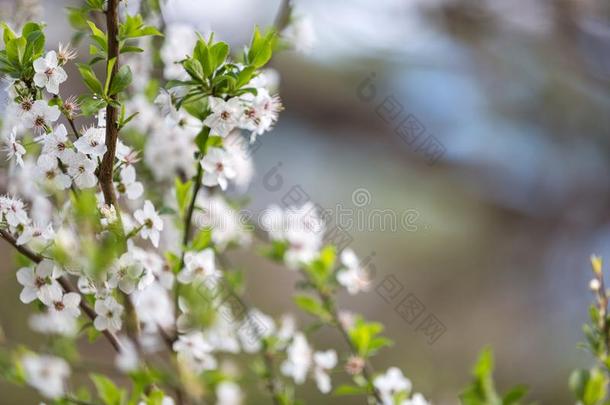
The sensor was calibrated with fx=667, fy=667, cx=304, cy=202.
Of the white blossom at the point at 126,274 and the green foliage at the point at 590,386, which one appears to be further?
the green foliage at the point at 590,386

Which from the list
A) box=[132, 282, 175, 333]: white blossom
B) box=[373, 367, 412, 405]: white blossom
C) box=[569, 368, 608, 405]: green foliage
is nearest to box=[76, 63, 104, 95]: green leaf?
box=[132, 282, 175, 333]: white blossom

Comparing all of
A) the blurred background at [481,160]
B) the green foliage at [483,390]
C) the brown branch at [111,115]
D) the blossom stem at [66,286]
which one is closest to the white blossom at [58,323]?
the blossom stem at [66,286]

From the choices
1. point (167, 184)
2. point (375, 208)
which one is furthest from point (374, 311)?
point (167, 184)

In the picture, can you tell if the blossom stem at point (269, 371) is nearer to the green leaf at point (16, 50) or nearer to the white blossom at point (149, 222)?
the white blossom at point (149, 222)

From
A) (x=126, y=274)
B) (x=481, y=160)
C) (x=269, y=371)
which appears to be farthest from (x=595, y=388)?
(x=481, y=160)

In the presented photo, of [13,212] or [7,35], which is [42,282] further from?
[7,35]

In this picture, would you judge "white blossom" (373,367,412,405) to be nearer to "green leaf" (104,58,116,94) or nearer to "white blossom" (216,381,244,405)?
"white blossom" (216,381,244,405)

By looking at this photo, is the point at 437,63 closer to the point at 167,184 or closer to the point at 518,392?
the point at 167,184
